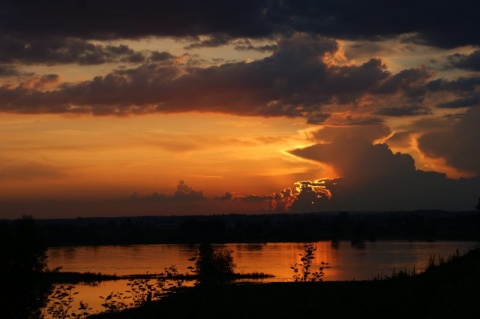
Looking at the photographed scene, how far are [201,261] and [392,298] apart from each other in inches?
2044

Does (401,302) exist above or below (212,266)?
above

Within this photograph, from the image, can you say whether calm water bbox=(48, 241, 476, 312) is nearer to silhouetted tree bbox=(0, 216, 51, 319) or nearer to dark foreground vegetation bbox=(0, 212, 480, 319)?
dark foreground vegetation bbox=(0, 212, 480, 319)

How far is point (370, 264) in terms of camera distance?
92750 mm

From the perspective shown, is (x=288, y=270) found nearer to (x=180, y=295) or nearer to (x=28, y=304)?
(x=28, y=304)

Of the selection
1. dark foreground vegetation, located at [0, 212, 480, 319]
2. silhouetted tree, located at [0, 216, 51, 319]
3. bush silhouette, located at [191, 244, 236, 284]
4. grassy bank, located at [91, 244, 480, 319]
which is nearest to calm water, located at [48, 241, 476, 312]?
bush silhouette, located at [191, 244, 236, 284]

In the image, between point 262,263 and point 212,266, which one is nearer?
point 212,266

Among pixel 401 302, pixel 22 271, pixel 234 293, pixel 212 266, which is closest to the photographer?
pixel 401 302

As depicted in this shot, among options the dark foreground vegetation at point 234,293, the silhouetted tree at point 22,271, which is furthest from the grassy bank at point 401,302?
the silhouetted tree at point 22,271

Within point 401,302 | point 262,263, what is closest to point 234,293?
point 401,302

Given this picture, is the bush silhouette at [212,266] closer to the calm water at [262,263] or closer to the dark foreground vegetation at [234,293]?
the dark foreground vegetation at [234,293]

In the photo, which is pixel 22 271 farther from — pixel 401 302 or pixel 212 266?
pixel 401 302

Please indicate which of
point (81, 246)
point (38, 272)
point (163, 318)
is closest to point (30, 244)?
point (38, 272)

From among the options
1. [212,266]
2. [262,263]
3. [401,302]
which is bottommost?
[262,263]

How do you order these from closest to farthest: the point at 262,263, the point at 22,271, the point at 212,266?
the point at 22,271 → the point at 212,266 → the point at 262,263
